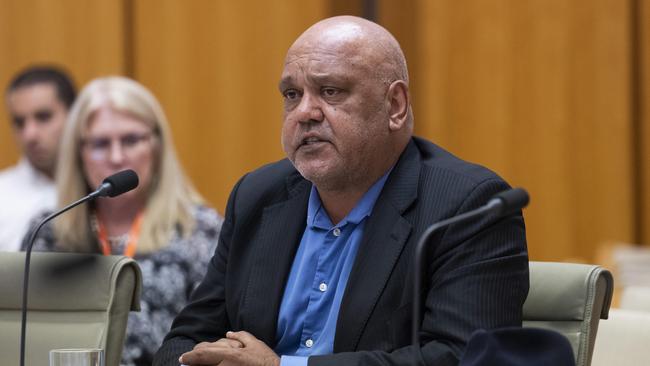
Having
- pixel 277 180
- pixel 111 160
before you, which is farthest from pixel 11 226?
pixel 277 180

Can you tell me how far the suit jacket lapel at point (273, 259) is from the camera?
2.75 meters

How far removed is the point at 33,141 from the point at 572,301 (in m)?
3.83

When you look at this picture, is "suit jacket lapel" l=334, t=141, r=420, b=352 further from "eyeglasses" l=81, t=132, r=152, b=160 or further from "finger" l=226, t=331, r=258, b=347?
"eyeglasses" l=81, t=132, r=152, b=160

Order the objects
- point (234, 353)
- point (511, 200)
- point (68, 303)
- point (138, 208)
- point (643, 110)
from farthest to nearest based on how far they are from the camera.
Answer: point (643, 110), point (138, 208), point (68, 303), point (234, 353), point (511, 200)

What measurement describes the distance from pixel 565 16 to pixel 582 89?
1.46 ft

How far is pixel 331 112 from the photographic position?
2697mm

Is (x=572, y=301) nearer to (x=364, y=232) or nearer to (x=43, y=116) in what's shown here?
(x=364, y=232)

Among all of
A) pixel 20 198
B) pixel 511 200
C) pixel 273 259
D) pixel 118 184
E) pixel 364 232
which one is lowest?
pixel 20 198

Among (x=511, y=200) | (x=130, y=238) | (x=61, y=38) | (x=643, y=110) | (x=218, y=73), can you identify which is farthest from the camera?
(x=218, y=73)

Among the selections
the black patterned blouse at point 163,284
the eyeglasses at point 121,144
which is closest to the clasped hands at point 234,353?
the black patterned blouse at point 163,284

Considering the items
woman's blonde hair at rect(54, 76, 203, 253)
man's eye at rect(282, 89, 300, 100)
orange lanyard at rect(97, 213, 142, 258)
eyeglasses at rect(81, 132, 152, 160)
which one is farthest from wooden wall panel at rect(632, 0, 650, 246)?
man's eye at rect(282, 89, 300, 100)

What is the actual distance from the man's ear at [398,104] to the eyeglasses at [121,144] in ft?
5.70

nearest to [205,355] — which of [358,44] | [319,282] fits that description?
[319,282]

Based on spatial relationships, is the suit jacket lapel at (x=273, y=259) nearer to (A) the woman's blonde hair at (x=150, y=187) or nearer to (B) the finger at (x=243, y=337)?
(B) the finger at (x=243, y=337)
